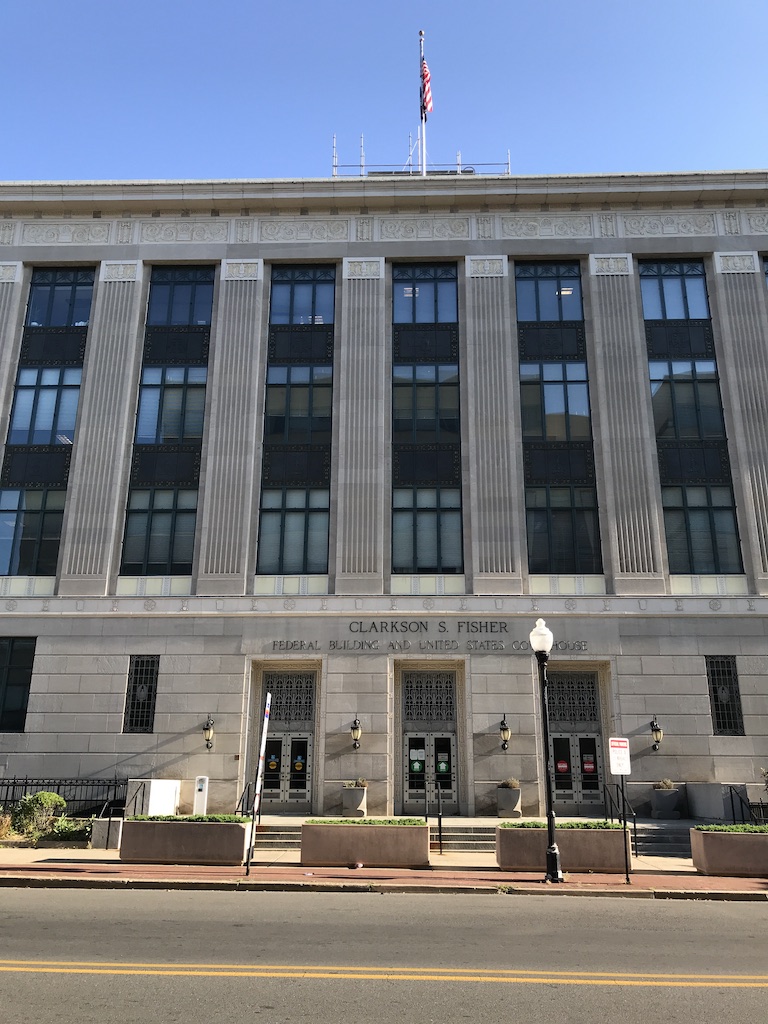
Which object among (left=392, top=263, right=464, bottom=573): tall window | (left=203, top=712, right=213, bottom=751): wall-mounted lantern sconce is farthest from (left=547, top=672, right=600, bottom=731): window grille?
(left=203, top=712, right=213, bottom=751): wall-mounted lantern sconce

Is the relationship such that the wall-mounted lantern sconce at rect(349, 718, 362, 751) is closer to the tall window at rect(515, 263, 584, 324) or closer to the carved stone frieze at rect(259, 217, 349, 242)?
the tall window at rect(515, 263, 584, 324)

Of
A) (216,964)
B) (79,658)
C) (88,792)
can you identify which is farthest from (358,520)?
(216,964)

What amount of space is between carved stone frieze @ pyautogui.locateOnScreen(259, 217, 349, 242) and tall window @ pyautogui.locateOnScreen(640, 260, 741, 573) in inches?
478

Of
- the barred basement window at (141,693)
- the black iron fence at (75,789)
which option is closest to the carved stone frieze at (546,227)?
the barred basement window at (141,693)

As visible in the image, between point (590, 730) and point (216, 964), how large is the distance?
2036 cm

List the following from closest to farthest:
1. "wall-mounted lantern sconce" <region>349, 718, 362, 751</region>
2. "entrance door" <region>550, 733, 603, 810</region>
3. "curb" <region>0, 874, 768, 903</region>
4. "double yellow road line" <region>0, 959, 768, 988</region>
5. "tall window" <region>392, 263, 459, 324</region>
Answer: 1. "double yellow road line" <region>0, 959, 768, 988</region>
2. "curb" <region>0, 874, 768, 903</region>
3. "wall-mounted lantern sconce" <region>349, 718, 362, 751</region>
4. "entrance door" <region>550, 733, 603, 810</region>
5. "tall window" <region>392, 263, 459, 324</region>

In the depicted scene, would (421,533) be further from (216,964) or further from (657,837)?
(216,964)

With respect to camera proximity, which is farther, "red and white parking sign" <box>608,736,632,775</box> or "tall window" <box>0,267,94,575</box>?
"tall window" <box>0,267,94,575</box>

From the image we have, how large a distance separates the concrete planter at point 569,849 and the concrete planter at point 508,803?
7.10m

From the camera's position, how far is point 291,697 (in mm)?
27828

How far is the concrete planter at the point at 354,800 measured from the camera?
83.5 ft

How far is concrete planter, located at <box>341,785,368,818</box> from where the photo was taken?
83.5 feet

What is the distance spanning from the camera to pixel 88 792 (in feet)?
85.0

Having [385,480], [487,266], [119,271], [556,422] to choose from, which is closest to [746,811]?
[556,422]
